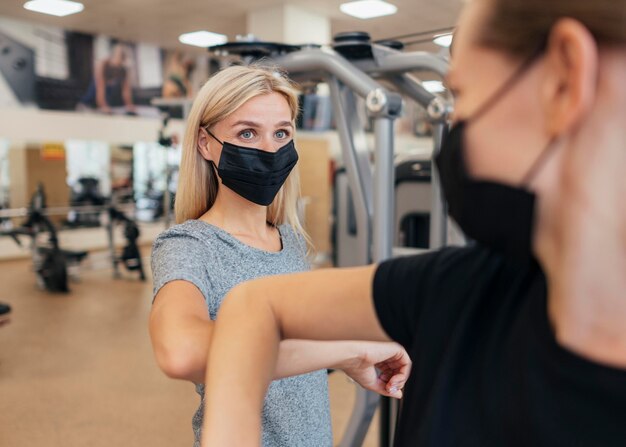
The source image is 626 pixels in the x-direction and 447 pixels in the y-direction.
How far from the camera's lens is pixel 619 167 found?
0.44 m

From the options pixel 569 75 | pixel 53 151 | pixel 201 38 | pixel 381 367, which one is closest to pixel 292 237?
pixel 381 367

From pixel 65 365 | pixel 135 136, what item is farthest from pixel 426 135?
pixel 65 365

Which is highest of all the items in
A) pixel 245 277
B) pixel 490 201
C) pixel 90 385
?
pixel 490 201

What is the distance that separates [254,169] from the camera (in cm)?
128

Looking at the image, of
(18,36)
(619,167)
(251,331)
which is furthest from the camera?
(18,36)

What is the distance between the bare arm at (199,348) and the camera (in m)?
0.72

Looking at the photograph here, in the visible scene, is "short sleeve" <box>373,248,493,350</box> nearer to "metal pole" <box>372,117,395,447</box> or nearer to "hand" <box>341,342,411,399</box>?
"hand" <box>341,342,411,399</box>

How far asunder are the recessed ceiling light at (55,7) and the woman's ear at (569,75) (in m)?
8.13

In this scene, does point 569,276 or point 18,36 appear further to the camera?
point 18,36

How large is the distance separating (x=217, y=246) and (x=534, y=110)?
0.80 meters

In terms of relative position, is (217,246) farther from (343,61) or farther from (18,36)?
(18,36)

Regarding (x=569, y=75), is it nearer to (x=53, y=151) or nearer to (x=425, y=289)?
(x=425, y=289)

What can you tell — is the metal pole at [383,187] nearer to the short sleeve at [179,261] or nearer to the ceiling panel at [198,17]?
the short sleeve at [179,261]

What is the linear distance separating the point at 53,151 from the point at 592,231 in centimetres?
931
